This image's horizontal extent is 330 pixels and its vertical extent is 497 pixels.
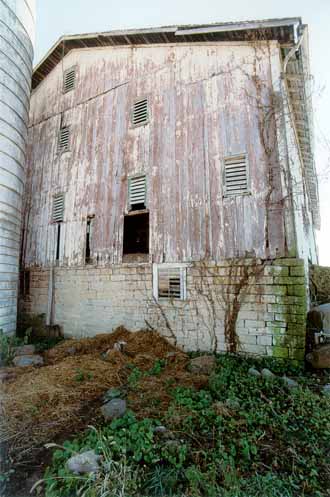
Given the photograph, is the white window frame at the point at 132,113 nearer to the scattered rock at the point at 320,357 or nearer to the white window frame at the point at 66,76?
the white window frame at the point at 66,76

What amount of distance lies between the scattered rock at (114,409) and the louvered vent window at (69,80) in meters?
10.6

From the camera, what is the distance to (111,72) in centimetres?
852

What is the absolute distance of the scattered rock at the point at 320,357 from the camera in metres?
4.81

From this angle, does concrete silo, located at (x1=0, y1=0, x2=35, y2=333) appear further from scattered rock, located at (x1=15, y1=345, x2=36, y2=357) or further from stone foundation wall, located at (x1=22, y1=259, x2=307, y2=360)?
stone foundation wall, located at (x1=22, y1=259, x2=307, y2=360)

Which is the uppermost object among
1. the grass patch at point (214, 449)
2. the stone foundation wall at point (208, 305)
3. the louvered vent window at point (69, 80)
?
the louvered vent window at point (69, 80)

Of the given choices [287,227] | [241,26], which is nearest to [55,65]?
[241,26]

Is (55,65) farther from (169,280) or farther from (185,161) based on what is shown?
(169,280)

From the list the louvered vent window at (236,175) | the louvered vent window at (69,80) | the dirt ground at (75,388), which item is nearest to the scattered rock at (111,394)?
the dirt ground at (75,388)

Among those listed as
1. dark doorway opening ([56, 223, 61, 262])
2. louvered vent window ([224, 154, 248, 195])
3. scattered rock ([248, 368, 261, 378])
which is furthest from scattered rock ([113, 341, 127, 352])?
louvered vent window ([224, 154, 248, 195])

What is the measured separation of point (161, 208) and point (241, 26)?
4.87 meters

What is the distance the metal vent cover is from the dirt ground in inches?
43.9

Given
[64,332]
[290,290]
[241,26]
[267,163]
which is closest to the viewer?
[290,290]

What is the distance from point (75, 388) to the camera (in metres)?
4.31

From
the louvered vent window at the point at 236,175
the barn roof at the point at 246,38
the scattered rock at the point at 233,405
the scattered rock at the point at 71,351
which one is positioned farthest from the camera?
the scattered rock at the point at 71,351
